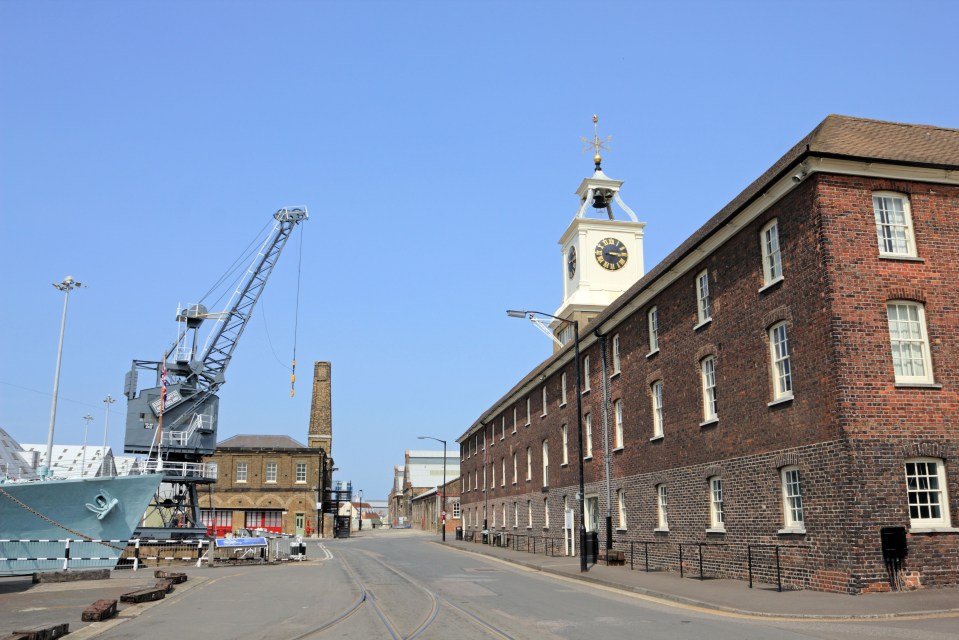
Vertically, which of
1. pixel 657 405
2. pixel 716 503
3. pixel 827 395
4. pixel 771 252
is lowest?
pixel 716 503

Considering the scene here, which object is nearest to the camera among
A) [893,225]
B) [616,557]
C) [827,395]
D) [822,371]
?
[827,395]

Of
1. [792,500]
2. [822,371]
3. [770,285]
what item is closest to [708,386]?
[770,285]

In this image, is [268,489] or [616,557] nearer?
[616,557]

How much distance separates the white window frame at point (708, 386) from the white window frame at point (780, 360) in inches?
121

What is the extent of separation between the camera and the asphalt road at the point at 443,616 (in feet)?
38.3

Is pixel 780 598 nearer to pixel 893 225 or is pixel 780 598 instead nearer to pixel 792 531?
pixel 792 531

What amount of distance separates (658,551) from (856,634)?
13781 millimetres

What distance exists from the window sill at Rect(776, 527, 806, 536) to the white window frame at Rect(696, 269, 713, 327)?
641 centimetres

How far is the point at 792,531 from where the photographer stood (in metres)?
17.3

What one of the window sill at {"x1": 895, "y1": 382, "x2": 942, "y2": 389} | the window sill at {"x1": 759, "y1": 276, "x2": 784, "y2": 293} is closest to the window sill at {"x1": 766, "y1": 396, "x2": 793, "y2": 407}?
the window sill at {"x1": 895, "y1": 382, "x2": 942, "y2": 389}

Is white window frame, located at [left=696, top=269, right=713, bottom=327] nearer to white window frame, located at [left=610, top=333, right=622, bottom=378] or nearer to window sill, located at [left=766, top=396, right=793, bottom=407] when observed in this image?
window sill, located at [left=766, top=396, right=793, bottom=407]

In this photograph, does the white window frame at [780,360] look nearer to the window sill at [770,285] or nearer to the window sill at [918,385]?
the window sill at [770,285]

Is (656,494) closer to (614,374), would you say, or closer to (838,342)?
(614,374)

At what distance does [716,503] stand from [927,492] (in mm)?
6285
